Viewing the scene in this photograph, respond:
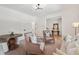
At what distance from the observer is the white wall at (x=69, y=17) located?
6.04 ft

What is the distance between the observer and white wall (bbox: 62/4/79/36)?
1840 millimetres

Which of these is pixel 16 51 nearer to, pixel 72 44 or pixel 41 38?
pixel 41 38

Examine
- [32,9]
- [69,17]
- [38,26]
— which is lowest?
[38,26]

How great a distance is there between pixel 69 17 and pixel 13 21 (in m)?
0.72

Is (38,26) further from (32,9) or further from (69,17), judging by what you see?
(69,17)

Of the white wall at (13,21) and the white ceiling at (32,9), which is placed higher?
the white ceiling at (32,9)

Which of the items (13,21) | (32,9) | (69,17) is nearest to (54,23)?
(69,17)

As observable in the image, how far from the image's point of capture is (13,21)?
1.84 metres

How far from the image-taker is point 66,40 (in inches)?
72.8

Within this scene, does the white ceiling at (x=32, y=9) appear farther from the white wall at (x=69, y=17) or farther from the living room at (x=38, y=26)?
the white wall at (x=69, y=17)

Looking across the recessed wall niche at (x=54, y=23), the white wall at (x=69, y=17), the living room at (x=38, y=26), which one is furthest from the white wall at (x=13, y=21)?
the white wall at (x=69, y=17)

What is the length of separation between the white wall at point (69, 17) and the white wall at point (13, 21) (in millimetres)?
397

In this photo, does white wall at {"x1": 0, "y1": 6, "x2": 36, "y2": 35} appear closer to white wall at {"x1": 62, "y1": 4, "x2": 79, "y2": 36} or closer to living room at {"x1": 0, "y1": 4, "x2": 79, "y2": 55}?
living room at {"x1": 0, "y1": 4, "x2": 79, "y2": 55}
